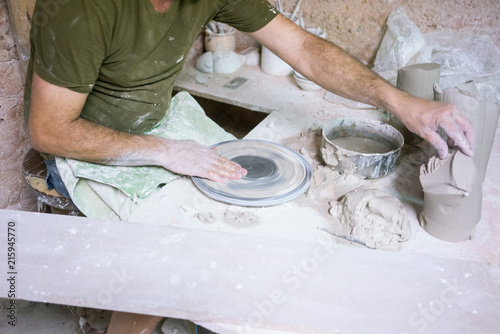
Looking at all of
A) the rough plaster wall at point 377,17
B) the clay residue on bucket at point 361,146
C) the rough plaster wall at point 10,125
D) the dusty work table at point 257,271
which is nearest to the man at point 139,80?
the clay residue on bucket at point 361,146

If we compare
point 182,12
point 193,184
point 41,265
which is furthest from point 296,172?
point 41,265

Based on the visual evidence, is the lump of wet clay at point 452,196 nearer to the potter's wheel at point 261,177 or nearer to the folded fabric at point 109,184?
the potter's wheel at point 261,177

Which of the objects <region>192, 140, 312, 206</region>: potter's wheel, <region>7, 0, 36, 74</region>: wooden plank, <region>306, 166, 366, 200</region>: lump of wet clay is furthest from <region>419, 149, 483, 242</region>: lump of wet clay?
<region>7, 0, 36, 74</region>: wooden plank

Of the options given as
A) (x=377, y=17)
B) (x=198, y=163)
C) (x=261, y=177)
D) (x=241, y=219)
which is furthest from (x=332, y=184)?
(x=377, y=17)

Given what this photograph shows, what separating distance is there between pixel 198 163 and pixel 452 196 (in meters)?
0.90

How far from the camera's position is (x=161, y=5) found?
1.63 meters

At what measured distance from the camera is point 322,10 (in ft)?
9.32

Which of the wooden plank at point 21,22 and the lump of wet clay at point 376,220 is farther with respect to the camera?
the wooden plank at point 21,22

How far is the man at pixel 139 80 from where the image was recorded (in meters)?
1.41

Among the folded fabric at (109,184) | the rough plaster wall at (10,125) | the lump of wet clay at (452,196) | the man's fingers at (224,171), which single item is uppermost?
the lump of wet clay at (452,196)

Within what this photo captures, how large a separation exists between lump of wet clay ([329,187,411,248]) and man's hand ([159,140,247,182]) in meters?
0.45

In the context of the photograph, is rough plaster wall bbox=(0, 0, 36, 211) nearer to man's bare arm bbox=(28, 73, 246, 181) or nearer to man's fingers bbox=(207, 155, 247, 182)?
man's bare arm bbox=(28, 73, 246, 181)

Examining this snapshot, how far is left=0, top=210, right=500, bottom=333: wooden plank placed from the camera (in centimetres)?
114

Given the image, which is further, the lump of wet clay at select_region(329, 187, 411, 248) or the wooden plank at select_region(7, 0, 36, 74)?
the wooden plank at select_region(7, 0, 36, 74)
